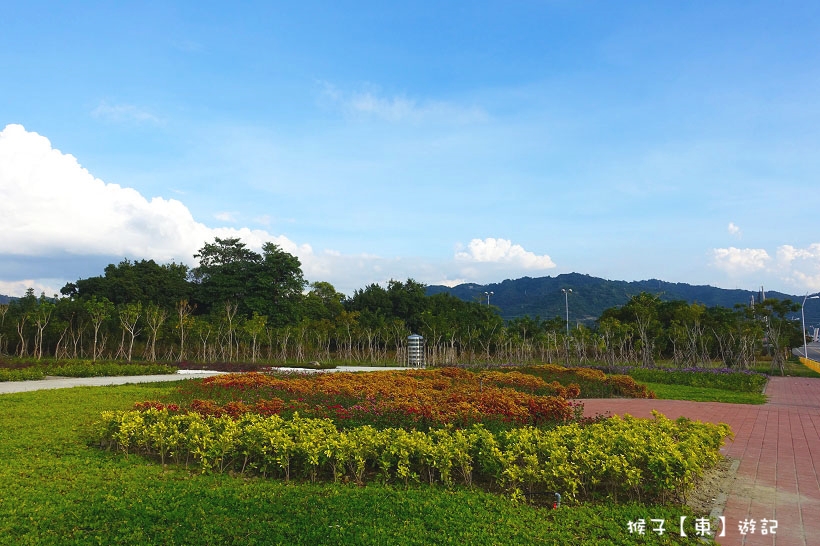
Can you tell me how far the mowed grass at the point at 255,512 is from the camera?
383 centimetres

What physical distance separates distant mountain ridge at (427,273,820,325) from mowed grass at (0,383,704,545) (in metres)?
67.0

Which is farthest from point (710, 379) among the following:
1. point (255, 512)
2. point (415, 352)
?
point (255, 512)

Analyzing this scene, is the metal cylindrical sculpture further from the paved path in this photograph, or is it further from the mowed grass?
the mowed grass

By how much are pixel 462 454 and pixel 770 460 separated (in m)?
4.15

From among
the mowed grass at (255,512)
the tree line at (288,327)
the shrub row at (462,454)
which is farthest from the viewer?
the tree line at (288,327)

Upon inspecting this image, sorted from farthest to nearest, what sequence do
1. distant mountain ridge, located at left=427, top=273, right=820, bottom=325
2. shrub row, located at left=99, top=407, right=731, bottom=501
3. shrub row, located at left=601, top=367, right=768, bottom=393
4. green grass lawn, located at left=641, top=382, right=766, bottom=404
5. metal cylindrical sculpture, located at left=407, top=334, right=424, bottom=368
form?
1. distant mountain ridge, located at left=427, top=273, right=820, bottom=325
2. metal cylindrical sculpture, located at left=407, top=334, right=424, bottom=368
3. shrub row, located at left=601, top=367, right=768, bottom=393
4. green grass lawn, located at left=641, top=382, right=766, bottom=404
5. shrub row, located at left=99, top=407, right=731, bottom=501

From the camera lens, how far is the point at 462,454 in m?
5.17

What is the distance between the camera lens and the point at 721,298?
122812 millimetres

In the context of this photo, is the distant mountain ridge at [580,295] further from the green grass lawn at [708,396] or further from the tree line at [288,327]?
the green grass lawn at [708,396]

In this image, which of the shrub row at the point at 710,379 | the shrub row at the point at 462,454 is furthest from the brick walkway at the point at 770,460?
the shrub row at the point at 710,379

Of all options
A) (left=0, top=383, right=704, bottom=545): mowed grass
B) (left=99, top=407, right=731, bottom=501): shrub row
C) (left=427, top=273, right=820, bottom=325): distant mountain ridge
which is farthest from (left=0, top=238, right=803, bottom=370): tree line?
(left=427, top=273, right=820, bottom=325): distant mountain ridge

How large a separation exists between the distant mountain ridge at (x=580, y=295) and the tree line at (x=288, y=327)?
3743 centimetres

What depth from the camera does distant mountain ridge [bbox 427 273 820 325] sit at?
294ft

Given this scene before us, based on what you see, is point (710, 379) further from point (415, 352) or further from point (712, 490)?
point (712, 490)
